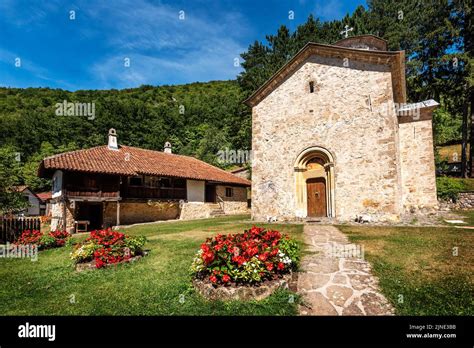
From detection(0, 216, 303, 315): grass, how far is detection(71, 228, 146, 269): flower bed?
288 millimetres

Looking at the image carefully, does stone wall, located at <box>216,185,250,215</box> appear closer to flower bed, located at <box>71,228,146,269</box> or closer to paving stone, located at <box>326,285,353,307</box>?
flower bed, located at <box>71,228,146,269</box>

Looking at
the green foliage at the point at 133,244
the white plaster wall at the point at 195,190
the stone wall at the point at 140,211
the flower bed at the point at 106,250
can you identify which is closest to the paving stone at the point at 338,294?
the flower bed at the point at 106,250

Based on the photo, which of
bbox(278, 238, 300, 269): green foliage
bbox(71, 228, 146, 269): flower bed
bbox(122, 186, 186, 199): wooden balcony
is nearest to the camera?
bbox(278, 238, 300, 269): green foliage

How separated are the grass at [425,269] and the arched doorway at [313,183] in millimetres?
5229

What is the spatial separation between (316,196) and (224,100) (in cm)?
4439

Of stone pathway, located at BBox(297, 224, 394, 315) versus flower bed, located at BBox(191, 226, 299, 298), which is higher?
flower bed, located at BBox(191, 226, 299, 298)

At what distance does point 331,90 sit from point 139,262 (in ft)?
38.5

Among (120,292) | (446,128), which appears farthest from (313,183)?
(446,128)

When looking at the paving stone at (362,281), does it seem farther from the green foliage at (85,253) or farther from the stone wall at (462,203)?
the stone wall at (462,203)

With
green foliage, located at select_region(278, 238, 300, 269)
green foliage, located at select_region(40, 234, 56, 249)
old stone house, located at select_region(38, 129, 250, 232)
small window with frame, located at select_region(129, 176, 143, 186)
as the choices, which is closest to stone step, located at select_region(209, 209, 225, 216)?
old stone house, located at select_region(38, 129, 250, 232)

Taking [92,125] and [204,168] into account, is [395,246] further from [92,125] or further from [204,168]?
[92,125]

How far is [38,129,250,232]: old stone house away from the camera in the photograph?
1569 centimetres

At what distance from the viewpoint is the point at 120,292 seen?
478cm
